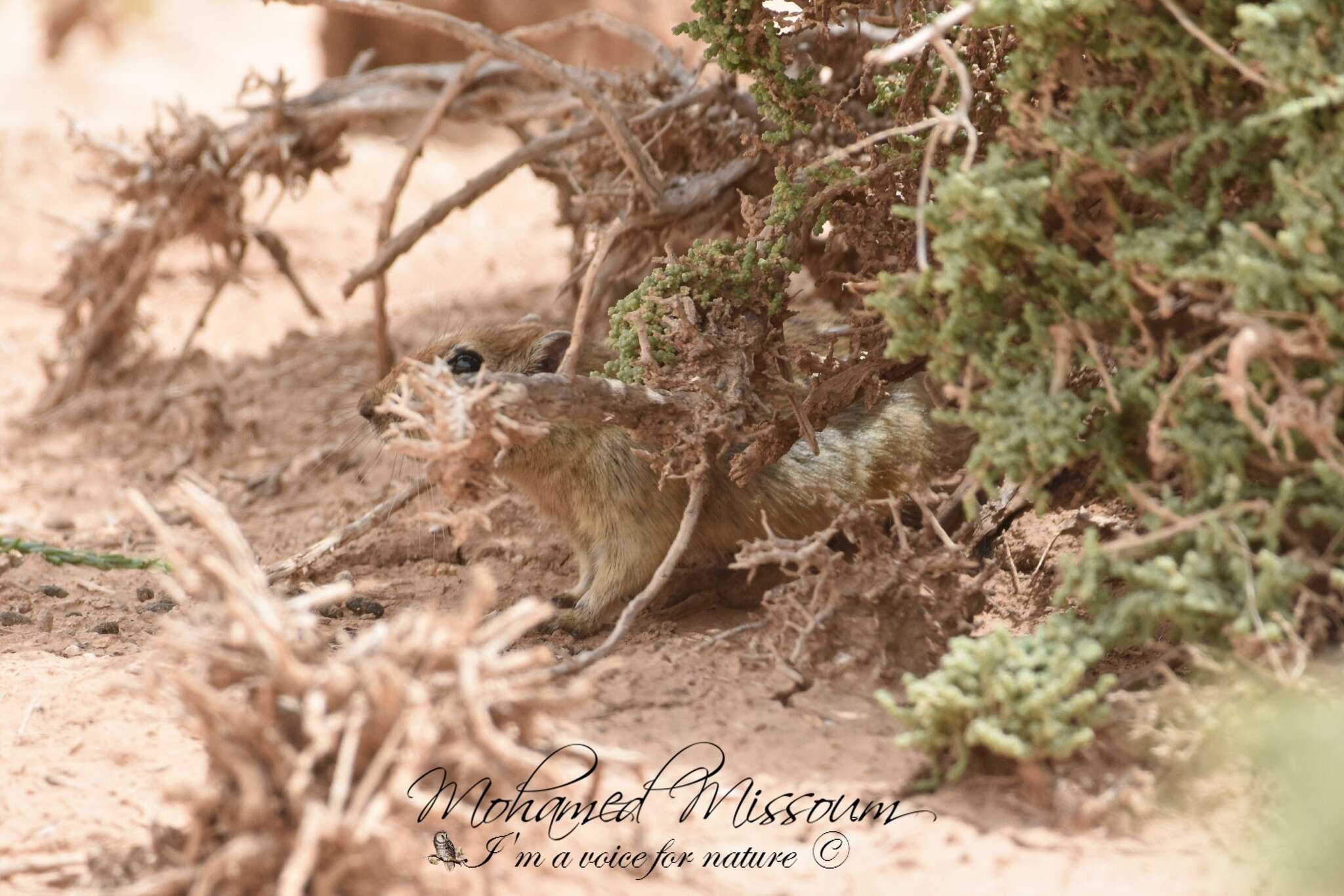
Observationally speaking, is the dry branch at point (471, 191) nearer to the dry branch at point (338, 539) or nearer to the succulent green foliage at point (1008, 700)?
the dry branch at point (338, 539)

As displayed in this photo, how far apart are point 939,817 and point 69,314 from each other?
576 cm

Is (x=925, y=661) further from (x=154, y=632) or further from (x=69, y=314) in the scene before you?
(x=69, y=314)

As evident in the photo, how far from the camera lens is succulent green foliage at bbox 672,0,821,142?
3.82 metres

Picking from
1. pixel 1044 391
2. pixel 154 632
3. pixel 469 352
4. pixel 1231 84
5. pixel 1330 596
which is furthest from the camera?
pixel 469 352

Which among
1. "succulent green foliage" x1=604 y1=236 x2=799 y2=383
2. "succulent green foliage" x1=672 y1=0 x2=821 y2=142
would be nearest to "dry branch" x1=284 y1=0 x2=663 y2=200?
"succulent green foliage" x1=672 y1=0 x2=821 y2=142

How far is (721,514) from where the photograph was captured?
4.32 meters

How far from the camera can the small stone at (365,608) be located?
444cm

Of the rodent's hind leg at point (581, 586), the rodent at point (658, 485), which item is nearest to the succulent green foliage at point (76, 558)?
the rodent at point (658, 485)

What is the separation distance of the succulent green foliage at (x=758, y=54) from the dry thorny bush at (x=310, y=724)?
2078 millimetres

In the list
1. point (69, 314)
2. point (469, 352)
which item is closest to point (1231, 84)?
point (469, 352)

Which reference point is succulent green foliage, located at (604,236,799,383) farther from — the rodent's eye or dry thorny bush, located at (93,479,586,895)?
dry thorny bush, located at (93,479,586,895)

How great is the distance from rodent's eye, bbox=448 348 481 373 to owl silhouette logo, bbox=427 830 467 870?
85.8 inches

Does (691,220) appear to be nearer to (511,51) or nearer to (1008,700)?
(511,51)

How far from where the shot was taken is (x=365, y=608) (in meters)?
4.45
